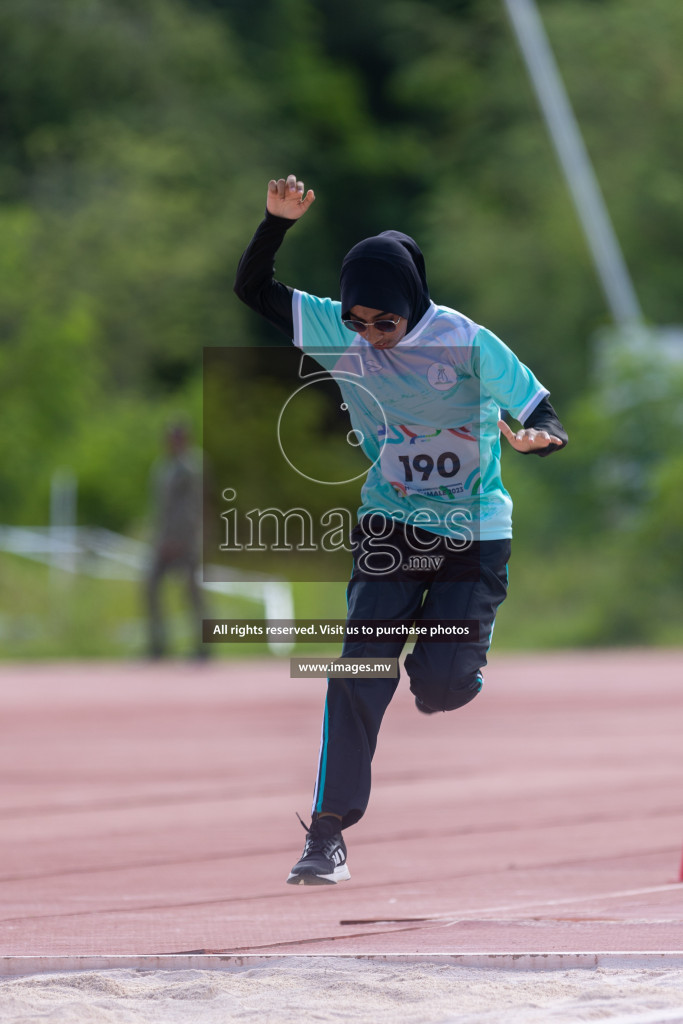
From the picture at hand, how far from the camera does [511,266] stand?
129 feet

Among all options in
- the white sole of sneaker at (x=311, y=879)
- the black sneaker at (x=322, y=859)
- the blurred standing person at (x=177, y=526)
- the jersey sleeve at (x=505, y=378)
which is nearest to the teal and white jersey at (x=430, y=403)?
the jersey sleeve at (x=505, y=378)

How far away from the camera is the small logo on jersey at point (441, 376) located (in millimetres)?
4945

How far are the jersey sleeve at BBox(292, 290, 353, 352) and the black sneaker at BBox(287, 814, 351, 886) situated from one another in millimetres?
1423

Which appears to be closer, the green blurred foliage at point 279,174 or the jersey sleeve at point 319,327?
the jersey sleeve at point 319,327

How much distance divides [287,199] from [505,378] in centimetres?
85

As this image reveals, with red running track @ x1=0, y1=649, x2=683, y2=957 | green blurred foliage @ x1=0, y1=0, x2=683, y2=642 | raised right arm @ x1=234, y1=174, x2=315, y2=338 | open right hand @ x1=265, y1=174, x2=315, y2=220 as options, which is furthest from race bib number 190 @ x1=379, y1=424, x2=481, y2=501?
green blurred foliage @ x1=0, y1=0, x2=683, y2=642

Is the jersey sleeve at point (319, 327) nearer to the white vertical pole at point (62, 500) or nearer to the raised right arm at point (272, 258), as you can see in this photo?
the raised right arm at point (272, 258)

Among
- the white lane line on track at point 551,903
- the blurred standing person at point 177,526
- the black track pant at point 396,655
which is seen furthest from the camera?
the blurred standing person at point 177,526

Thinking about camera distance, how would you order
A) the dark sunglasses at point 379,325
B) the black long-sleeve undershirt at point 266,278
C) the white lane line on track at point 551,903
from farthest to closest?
the white lane line on track at point 551,903 < the black long-sleeve undershirt at point 266,278 < the dark sunglasses at point 379,325

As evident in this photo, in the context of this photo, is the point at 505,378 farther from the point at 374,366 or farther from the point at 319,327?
the point at 319,327

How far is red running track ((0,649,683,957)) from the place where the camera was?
16.4 feet

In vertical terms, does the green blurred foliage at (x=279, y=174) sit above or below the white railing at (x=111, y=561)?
above

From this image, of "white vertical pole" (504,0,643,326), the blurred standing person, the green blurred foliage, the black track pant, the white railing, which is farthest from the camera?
the green blurred foliage

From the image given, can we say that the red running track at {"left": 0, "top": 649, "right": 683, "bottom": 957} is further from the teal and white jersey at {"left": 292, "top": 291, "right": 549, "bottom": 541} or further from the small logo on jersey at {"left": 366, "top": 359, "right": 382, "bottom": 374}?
the small logo on jersey at {"left": 366, "top": 359, "right": 382, "bottom": 374}
